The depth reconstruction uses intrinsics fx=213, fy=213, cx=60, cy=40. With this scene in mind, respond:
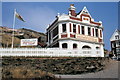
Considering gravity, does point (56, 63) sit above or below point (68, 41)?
below

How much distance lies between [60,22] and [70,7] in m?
4.24

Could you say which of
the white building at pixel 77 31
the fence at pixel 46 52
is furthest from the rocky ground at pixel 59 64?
the white building at pixel 77 31

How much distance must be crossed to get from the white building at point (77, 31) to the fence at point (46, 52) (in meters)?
2.91

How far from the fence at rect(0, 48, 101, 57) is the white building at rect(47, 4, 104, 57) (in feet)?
9.55

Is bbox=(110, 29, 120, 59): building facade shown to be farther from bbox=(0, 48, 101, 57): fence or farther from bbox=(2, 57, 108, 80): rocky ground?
bbox=(2, 57, 108, 80): rocky ground

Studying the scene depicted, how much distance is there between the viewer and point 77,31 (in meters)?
31.0

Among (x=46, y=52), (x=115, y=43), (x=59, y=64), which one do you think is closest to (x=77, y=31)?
(x=46, y=52)

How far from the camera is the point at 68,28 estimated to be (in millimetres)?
30297

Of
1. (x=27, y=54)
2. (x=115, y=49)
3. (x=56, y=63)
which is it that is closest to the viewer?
(x=56, y=63)

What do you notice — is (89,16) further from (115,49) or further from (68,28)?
(115,49)

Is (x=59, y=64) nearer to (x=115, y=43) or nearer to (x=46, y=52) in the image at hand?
(x=46, y=52)

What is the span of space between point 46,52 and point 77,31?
7.58 meters

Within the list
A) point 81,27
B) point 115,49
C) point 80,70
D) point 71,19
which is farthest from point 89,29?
point 115,49

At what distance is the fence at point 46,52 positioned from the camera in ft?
82.0
